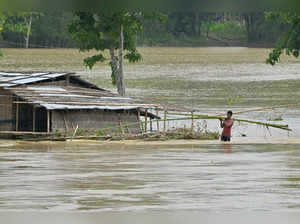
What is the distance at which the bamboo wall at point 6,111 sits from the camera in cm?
2417

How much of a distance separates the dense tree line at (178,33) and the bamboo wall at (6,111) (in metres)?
103

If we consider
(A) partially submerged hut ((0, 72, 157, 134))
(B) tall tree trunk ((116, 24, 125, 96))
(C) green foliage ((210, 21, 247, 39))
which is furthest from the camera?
(C) green foliage ((210, 21, 247, 39))

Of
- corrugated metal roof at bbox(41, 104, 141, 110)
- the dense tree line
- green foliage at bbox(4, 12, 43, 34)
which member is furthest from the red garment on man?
the dense tree line

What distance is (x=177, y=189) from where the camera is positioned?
39.6 ft

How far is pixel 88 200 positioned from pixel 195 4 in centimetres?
809

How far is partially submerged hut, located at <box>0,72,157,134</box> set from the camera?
23.4 meters

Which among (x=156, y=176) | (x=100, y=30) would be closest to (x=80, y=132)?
(x=156, y=176)

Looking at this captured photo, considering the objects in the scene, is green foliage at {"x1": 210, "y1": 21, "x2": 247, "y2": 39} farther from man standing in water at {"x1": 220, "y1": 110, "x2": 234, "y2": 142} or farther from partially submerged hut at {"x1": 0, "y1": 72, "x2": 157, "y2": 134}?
man standing in water at {"x1": 220, "y1": 110, "x2": 234, "y2": 142}

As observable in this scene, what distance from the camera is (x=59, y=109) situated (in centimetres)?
2330

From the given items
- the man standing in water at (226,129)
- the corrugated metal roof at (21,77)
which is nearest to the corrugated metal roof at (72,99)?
the corrugated metal roof at (21,77)

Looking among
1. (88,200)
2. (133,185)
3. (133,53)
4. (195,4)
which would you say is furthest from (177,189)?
(133,53)

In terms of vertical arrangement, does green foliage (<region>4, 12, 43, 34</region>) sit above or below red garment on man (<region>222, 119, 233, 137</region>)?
above

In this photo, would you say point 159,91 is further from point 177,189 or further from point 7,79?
point 177,189

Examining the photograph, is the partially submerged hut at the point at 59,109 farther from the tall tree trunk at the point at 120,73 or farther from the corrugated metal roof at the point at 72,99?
the tall tree trunk at the point at 120,73
